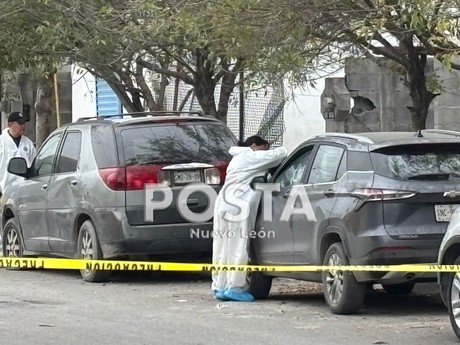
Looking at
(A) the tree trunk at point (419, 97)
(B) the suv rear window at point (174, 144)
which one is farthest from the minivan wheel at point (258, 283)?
(A) the tree trunk at point (419, 97)

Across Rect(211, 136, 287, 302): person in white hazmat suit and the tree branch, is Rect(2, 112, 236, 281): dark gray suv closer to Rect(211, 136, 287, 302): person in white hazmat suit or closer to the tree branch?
Rect(211, 136, 287, 302): person in white hazmat suit

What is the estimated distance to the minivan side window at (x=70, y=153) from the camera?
44.2 ft

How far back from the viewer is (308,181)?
10.8m

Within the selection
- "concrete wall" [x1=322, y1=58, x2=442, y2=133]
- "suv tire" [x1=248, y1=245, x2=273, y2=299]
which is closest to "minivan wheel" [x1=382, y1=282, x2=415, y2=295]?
"suv tire" [x1=248, y1=245, x2=273, y2=299]

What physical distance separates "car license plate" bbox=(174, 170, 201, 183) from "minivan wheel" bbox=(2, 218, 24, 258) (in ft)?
10.4

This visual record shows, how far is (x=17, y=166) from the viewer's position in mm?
14172

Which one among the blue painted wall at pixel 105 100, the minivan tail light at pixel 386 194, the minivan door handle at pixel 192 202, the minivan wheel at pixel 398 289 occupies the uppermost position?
the blue painted wall at pixel 105 100

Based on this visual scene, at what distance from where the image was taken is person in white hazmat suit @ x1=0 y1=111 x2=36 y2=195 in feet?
49.7

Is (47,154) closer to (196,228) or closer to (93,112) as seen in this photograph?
(196,228)

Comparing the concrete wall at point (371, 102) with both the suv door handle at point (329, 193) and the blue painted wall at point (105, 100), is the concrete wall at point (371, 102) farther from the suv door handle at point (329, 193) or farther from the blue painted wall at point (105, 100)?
the blue painted wall at point (105, 100)

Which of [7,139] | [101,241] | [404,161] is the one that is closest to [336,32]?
[404,161]

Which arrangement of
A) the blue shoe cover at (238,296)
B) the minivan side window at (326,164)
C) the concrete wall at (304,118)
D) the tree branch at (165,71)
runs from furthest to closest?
1. the concrete wall at (304,118)
2. the tree branch at (165,71)
3. the blue shoe cover at (238,296)
4. the minivan side window at (326,164)

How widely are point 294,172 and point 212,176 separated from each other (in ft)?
5.78

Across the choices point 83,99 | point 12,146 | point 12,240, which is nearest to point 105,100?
Answer: point 83,99
